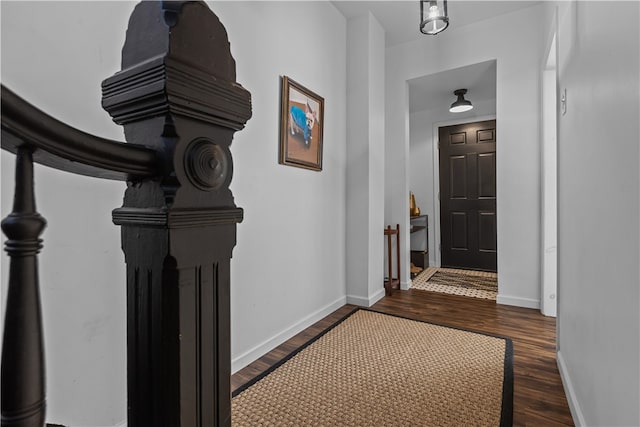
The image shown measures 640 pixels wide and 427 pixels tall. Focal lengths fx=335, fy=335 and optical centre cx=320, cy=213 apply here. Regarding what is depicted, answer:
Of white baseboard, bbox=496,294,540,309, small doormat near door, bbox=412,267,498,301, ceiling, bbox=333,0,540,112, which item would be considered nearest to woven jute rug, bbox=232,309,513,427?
white baseboard, bbox=496,294,540,309

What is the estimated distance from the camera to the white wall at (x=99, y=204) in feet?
3.50

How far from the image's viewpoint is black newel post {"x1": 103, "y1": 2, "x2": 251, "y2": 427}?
36 cm

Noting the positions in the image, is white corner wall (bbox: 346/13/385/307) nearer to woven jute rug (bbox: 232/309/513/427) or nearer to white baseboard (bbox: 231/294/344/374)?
white baseboard (bbox: 231/294/344/374)

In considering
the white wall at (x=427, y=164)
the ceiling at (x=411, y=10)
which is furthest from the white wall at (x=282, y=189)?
the white wall at (x=427, y=164)

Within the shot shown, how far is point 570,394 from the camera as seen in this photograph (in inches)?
59.2

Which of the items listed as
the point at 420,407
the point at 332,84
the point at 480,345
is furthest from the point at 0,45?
the point at 480,345

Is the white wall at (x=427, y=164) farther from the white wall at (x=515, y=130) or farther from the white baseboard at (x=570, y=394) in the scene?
the white baseboard at (x=570, y=394)

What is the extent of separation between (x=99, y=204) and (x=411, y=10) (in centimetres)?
294

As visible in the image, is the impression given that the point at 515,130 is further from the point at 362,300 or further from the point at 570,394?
the point at 570,394

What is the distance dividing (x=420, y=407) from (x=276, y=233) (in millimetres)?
1226

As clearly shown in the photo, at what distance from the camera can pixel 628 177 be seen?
87cm

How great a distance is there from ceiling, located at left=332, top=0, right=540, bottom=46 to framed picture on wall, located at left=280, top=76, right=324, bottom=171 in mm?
960

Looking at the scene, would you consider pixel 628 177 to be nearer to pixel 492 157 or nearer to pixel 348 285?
pixel 348 285

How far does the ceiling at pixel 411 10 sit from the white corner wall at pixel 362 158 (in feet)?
0.32
